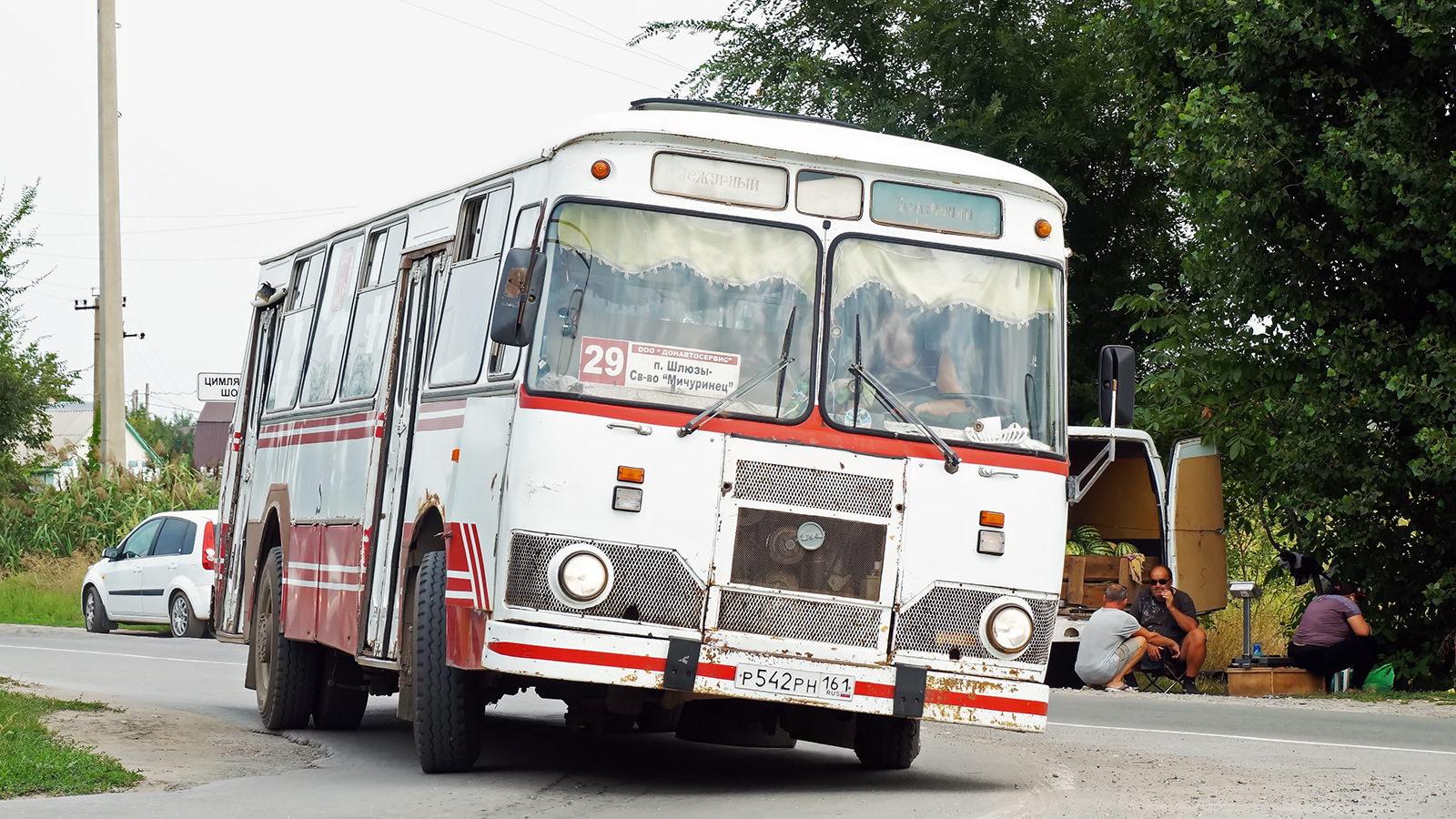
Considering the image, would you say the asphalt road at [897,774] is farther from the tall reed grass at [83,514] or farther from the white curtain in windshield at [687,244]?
the tall reed grass at [83,514]

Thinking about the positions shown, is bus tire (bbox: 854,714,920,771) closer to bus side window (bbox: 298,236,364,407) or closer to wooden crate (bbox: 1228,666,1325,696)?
bus side window (bbox: 298,236,364,407)

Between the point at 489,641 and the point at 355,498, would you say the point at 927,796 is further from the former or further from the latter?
the point at 355,498

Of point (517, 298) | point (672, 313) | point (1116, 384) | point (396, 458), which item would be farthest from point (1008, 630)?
point (396, 458)

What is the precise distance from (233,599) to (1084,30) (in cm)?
1351

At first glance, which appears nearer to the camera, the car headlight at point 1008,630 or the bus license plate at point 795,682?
the bus license plate at point 795,682

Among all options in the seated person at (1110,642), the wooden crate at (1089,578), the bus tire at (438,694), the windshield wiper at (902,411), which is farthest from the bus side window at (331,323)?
the wooden crate at (1089,578)

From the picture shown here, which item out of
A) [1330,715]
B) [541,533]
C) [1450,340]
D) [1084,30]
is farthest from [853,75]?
[541,533]

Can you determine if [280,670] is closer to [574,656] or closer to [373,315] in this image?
[373,315]

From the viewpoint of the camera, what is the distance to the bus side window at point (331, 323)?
13.1 m

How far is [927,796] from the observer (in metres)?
10.1

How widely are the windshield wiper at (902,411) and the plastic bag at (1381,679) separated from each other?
1223 cm

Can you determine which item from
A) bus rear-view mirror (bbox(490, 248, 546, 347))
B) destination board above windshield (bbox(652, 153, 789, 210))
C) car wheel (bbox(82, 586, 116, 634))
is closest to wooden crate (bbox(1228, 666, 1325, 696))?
destination board above windshield (bbox(652, 153, 789, 210))

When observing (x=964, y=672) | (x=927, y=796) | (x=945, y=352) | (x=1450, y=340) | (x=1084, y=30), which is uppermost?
(x=1084, y=30)

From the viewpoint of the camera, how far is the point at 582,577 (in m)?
9.49
